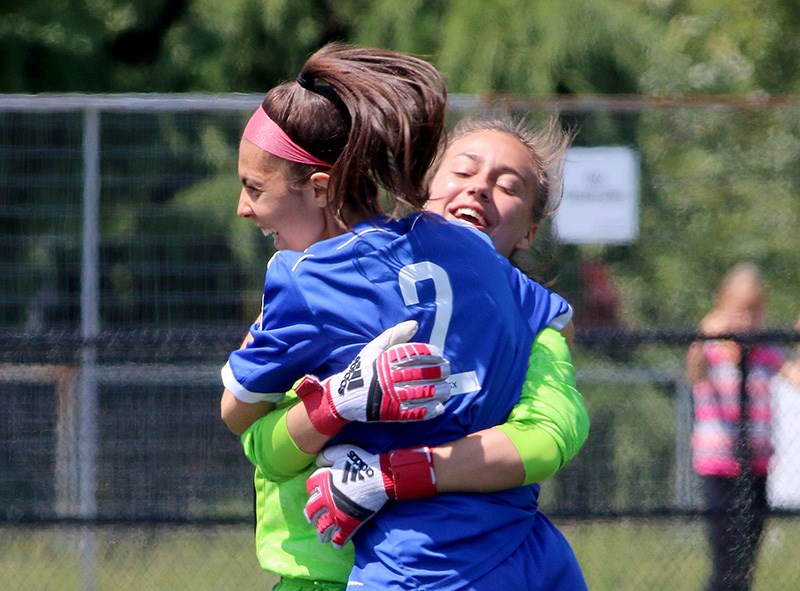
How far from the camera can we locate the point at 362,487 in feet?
5.59

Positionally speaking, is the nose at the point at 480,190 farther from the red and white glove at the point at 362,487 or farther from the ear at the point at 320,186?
the red and white glove at the point at 362,487

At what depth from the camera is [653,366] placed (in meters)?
5.22

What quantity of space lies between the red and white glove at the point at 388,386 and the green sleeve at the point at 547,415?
0.16 m

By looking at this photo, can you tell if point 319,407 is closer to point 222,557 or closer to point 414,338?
point 414,338

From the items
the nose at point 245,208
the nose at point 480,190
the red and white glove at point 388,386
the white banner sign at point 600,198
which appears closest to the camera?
the red and white glove at point 388,386

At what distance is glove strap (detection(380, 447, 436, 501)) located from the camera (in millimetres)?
1705

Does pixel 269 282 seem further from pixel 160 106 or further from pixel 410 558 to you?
pixel 160 106

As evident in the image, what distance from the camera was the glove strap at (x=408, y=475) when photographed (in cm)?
171

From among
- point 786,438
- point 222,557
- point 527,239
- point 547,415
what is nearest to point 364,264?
point 547,415

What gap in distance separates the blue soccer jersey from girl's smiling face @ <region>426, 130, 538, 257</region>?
0.33 m

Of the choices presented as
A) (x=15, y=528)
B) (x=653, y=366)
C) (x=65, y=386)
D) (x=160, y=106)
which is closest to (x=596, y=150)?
(x=653, y=366)

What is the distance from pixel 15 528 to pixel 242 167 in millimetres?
3127

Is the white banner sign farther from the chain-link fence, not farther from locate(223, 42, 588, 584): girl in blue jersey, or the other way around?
locate(223, 42, 588, 584): girl in blue jersey

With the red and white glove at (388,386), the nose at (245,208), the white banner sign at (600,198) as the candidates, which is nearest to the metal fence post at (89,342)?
the white banner sign at (600,198)
